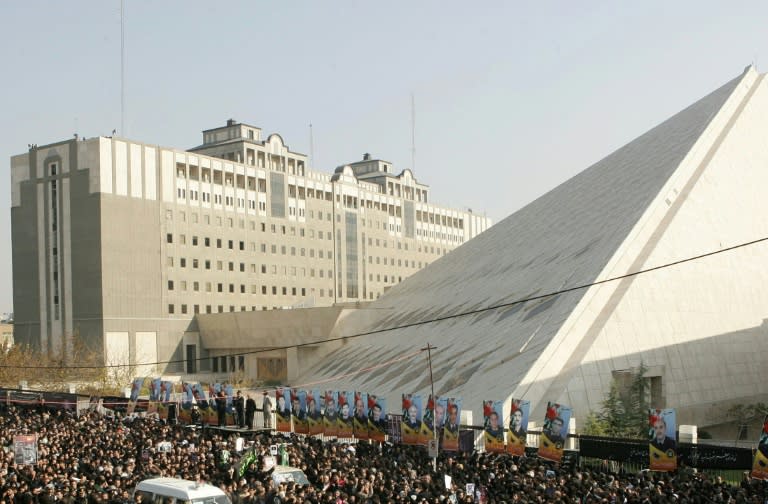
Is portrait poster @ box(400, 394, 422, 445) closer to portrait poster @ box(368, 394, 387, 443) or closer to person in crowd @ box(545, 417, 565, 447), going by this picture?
portrait poster @ box(368, 394, 387, 443)

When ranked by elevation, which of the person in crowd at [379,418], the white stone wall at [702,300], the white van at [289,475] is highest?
the white stone wall at [702,300]

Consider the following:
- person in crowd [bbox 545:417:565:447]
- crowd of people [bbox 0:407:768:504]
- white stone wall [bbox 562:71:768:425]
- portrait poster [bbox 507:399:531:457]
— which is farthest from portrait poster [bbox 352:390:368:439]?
person in crowd [bbox 545:417:565:447]

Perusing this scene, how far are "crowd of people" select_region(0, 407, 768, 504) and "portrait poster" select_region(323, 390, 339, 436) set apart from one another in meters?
1.88

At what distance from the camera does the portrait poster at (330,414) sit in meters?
29.0

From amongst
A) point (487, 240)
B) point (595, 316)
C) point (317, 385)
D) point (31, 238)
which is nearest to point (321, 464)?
point (595, 316)

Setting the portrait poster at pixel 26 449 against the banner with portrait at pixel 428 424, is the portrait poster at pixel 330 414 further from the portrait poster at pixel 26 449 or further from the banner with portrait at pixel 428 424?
the portrait poster at pixel 26 449

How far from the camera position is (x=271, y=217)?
307 ft

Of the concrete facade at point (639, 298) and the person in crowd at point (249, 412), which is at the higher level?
Answer: the concrete facade at point (639, 298)

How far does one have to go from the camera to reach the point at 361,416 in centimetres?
2792

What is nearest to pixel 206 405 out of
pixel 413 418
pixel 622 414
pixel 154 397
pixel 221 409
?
pixel 221 409

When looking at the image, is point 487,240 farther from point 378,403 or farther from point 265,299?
→ point 265,299

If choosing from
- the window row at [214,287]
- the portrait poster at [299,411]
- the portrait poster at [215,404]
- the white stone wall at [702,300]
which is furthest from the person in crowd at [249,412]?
the window row at [214,287]

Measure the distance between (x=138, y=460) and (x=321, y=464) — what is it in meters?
5.36

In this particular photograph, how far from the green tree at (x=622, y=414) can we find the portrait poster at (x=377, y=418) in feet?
19.8
